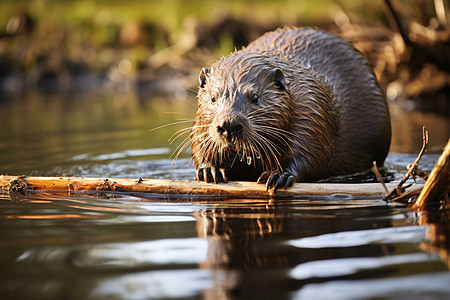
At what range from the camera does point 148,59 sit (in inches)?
701

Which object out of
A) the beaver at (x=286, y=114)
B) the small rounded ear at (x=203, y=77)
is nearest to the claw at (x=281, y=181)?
the beaver at (x=286, y=114)

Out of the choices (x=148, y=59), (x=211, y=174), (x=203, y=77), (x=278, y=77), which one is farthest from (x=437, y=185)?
(x=148, y=59)

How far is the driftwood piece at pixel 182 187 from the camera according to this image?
3.64 metres

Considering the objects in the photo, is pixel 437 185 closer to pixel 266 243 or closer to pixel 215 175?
pixel 266 243

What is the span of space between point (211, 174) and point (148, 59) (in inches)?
561

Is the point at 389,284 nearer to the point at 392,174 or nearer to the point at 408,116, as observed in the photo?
the point at 392,174

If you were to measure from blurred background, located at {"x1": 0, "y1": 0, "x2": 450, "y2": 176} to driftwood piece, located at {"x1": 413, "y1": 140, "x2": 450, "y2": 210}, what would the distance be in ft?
4.94

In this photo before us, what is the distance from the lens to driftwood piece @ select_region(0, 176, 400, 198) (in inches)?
143

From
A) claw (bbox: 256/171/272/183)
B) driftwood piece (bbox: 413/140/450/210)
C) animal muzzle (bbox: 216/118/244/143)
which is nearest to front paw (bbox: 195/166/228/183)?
claw (bbox: 256/171/272/183)

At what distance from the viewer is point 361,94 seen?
499cm

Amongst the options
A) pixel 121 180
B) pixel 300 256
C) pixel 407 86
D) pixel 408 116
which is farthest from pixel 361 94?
pixel 407 86

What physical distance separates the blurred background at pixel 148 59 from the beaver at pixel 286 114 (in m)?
0.33

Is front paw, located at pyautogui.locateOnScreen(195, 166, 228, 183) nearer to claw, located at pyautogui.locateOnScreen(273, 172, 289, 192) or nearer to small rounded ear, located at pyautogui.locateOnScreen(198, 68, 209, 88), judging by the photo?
claw, located at pyautogui.locateOnScreen(273, 172, 289, 192)

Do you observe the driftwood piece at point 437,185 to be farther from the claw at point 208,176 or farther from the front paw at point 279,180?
the claw at point 208,176
